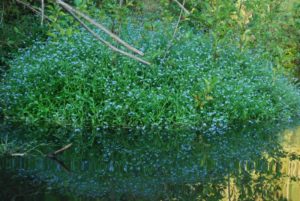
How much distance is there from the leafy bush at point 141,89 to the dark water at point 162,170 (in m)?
0.72

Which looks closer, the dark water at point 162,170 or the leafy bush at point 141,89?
the dark water at point 162,170

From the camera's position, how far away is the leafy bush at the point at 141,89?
7.88m

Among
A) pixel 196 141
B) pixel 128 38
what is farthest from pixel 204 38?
pixel 196 141

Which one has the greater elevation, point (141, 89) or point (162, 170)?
point (141, 89)

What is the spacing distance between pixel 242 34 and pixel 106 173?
5.72 meters

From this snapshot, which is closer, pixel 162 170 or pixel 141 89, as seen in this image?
pixel 162 170

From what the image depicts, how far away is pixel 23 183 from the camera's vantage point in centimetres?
482

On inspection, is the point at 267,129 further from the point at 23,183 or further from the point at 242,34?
the point at 23,183

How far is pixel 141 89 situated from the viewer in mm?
8195

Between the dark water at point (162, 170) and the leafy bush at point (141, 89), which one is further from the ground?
the leafy bush at point (141, 89)

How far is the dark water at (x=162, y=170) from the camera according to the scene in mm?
4664

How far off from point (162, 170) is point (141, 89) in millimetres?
2844

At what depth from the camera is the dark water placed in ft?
15.3

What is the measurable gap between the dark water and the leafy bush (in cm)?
72
